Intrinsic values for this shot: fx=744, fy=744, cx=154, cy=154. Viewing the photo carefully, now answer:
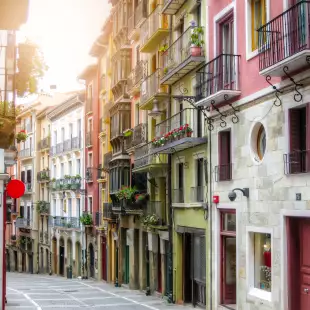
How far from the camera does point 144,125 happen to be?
36125 mm

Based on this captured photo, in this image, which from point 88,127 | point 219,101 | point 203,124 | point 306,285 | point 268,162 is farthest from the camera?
point 88,127

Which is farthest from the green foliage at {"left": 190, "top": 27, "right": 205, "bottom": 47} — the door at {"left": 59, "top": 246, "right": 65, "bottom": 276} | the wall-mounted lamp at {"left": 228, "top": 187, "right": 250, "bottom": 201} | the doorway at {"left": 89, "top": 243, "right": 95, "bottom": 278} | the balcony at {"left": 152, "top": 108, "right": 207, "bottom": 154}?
the door at {"left": 59, "top": 246, "right": 65, "bottom": 276}

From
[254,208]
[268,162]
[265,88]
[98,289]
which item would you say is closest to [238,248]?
[254,208]

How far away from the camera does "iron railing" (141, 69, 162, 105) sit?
31.8 m

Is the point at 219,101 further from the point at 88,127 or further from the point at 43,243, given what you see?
the point at 43,243

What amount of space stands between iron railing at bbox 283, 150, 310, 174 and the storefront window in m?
2.33

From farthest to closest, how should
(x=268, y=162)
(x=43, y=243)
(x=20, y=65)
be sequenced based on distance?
(x=43, y=243) → (x=20, y=65) → (x=268, y=162)

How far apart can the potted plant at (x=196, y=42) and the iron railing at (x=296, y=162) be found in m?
7.99

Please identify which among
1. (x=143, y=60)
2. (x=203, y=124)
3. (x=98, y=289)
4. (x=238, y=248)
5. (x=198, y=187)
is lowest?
(x=98, y=289)

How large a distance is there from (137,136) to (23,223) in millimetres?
39238

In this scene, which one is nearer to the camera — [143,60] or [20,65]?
[20,65]

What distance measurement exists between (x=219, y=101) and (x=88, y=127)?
33.1 metres

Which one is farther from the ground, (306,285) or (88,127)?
(88,127)

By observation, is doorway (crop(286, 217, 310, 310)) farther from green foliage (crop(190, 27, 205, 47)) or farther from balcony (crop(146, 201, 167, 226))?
balcony (crop(146, 201, 167, 226))
